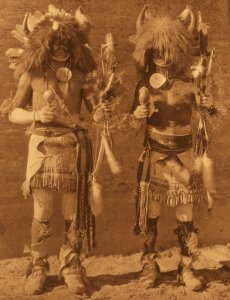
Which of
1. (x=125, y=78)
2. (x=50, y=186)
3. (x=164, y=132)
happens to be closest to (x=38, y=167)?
(x=50, y=186)

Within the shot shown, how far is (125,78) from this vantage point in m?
3.08

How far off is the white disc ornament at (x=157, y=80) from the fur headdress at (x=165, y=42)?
0.28 feet

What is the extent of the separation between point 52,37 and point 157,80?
59 cm

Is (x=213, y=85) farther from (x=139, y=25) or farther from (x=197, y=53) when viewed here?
(x=139, y=25)

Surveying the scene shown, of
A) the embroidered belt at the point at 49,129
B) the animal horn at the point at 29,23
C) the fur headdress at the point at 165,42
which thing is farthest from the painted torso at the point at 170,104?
the animal horn at the point at 29,23

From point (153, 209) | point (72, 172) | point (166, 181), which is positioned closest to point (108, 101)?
point (72, 172)

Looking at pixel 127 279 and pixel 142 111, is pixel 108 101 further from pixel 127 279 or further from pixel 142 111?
pixel 127 279

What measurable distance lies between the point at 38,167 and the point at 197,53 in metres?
1.07

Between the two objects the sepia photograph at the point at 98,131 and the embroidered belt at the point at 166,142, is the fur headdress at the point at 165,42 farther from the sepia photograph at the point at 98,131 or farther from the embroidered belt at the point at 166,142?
the embroidered belt at the point at 166,142

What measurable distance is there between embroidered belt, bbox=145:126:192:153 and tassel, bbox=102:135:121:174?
0.86ft

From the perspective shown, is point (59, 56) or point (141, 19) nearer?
point (59, 56)

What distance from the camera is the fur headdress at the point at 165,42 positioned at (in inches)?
99.3

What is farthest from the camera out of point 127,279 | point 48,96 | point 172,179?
point 127,279

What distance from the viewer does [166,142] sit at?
2619 millimetres
